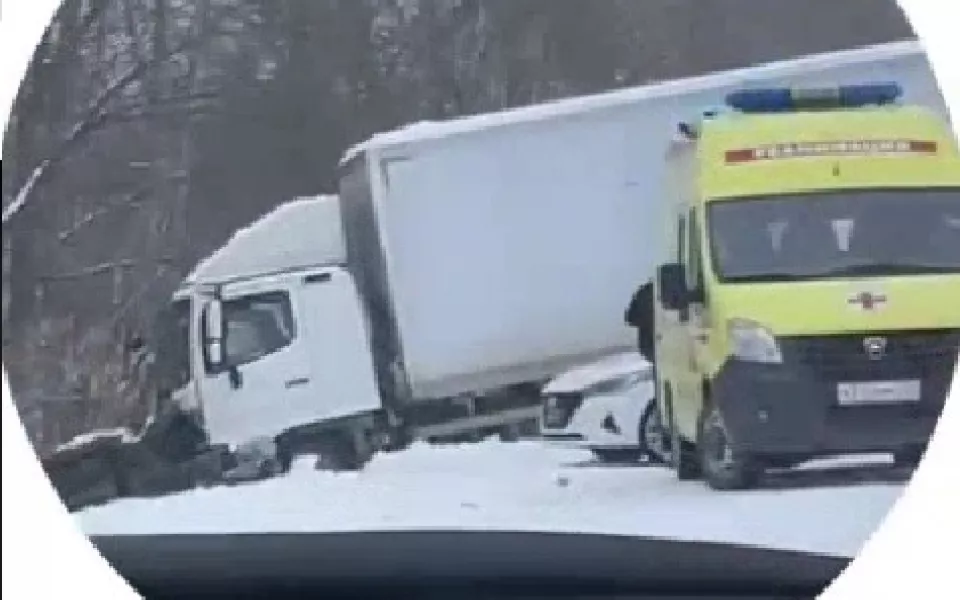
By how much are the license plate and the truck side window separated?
3.89ft

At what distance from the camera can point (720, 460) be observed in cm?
422

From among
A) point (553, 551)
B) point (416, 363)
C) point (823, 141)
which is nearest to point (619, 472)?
point (553, 551)

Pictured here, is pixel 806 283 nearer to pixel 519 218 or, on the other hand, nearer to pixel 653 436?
pixel 653 436

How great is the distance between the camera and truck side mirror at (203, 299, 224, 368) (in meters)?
4.33

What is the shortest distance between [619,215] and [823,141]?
0.46 meters

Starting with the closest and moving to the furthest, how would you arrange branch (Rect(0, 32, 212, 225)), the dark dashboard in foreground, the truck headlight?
the truck headlight → the dark dashboard in foreground → branch (Rect(0, 32, 212, 225))

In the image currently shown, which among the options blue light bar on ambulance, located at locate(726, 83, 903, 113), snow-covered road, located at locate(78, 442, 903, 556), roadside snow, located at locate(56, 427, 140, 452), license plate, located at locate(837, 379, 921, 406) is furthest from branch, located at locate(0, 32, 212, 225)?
license plate, located at locate(837, 379, 921, 406)

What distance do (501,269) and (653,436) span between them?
0.48 m

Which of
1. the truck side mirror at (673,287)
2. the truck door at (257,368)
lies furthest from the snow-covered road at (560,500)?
the truck side mirror at (673,287)

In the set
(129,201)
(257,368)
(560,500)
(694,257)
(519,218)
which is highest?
(129,201)

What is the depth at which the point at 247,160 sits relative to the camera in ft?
14.2

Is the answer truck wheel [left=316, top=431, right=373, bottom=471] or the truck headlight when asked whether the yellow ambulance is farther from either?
truck wheel [left=316, top=431, right=373, bottom=471]

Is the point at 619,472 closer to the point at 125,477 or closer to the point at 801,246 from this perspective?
the point at 801,246

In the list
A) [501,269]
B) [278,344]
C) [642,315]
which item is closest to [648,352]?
[642,315]
